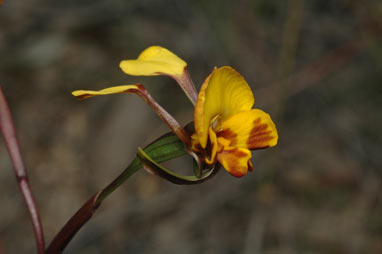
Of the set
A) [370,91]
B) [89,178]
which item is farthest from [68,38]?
[370,91]

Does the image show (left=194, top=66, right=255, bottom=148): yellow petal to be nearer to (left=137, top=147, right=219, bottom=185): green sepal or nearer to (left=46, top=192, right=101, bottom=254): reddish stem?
(left=137, top=147, right=219, bottom=185): green sepal

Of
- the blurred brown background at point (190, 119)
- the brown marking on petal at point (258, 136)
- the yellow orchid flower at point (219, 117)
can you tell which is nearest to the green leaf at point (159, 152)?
the yellow orchid flower at point (219, 117)

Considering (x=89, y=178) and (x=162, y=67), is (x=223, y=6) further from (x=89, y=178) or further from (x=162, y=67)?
(x=162, y=67)

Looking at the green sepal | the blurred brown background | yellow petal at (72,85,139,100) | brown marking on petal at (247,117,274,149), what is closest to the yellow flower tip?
yellow petal at (72,85,139,100)

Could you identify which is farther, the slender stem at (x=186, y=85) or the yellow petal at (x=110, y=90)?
the slender stem at (x=186, y=85)

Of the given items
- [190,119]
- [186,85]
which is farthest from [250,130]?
[190,119]

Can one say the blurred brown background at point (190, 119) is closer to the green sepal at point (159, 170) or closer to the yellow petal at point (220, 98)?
the yellow petal at point (220, 98)

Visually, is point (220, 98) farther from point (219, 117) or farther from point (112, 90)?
point (112, 90)
